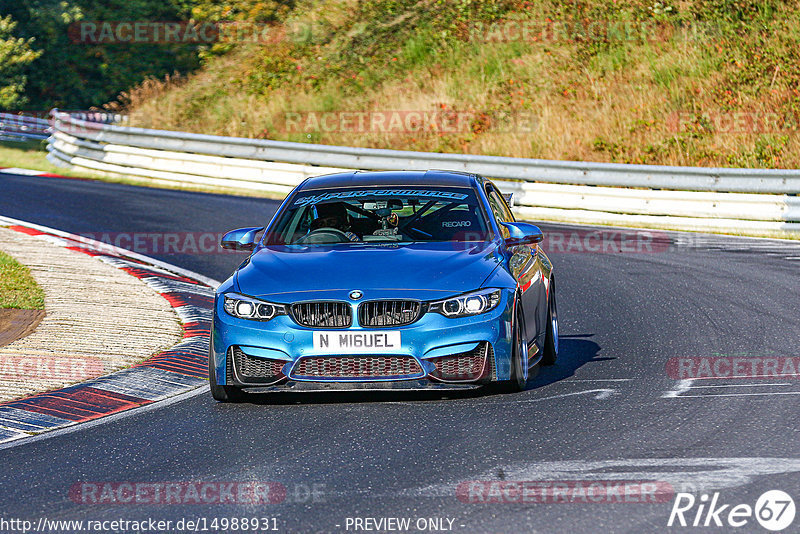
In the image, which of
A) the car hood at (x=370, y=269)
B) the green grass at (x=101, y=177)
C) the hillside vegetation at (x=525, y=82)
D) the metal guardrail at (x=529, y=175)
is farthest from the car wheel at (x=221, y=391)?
the hillside vegetation at (x=525, y=82)

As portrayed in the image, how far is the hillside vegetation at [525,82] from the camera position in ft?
80.5

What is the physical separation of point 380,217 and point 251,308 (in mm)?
1754

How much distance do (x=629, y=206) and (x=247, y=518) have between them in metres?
15.6

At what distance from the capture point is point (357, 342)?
7402 millimetres

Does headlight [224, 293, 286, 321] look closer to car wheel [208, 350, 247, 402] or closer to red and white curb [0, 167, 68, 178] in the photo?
car wheel [208, 350, 247, 402]

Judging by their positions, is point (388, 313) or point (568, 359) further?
point (568, 359)

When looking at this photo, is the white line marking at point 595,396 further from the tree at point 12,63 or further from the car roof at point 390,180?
the tree at point 12,63

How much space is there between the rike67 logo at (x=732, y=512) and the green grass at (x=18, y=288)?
7.83 metres
